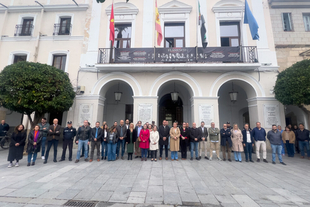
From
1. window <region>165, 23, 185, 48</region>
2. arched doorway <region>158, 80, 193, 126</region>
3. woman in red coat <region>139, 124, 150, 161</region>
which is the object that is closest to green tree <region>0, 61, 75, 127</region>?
woman in red coat <region>139, 124, 150, 161</region>

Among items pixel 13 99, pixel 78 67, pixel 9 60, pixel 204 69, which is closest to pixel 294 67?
pixel 204 69

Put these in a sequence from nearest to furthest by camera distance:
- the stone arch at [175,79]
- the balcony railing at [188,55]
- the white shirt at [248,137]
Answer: the white shirt at [248,137] → the balcony railing at [188,55] → the stone arch at [175,79]

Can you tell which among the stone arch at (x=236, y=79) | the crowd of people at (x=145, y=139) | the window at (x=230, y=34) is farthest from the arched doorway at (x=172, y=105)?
the crowd of people at (x=145, y=139)

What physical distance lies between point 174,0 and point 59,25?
8.64 m

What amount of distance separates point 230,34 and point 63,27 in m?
12.1

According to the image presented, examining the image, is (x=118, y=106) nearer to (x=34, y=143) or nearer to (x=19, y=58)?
(x=34, y=143)

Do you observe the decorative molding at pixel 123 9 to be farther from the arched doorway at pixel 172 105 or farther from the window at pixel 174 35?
the arched doorway at pixel 172 105

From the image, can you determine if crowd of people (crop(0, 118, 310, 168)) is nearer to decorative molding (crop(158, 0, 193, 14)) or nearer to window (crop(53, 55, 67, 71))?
window (crop(53, 55, 67, 71))

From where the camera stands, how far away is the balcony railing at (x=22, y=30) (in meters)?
11.8

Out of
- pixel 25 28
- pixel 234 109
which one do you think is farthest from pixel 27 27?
pixel 234 109

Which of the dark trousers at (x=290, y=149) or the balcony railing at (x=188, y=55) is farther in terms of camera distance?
the balcony railing at (x=188, y=55)

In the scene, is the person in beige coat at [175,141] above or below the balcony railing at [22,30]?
below

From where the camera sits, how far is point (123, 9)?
11.1 metres

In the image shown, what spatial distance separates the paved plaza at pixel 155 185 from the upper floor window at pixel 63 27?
379 inches
